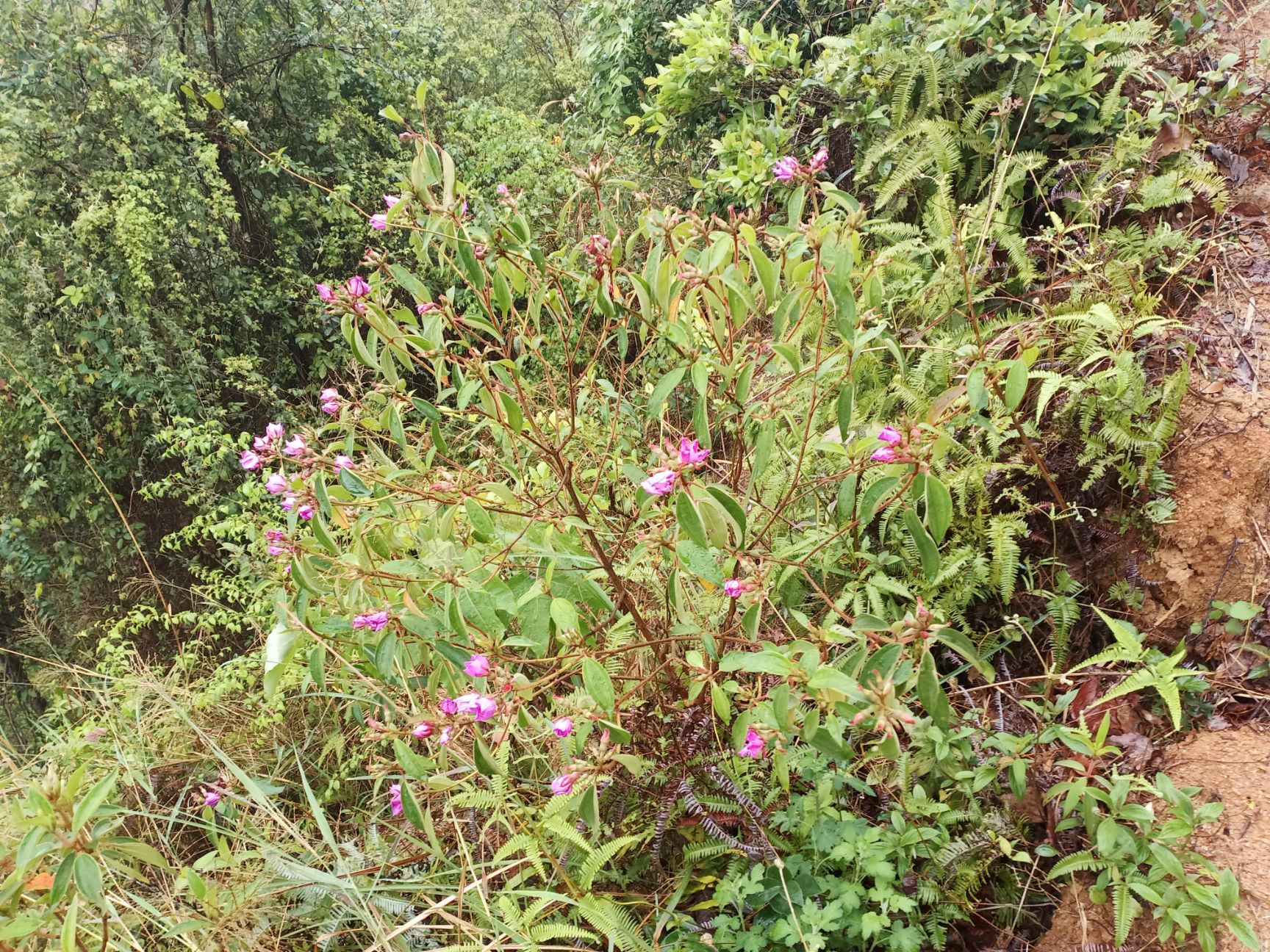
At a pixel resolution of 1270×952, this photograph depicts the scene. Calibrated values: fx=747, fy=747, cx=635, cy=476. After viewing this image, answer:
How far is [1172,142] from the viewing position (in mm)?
2330

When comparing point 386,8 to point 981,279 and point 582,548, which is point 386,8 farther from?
point 582,548

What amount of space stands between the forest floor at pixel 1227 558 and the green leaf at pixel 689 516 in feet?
3.47

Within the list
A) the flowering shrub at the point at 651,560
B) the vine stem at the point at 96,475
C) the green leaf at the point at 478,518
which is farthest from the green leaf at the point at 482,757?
the vine stem at the point at 96,475

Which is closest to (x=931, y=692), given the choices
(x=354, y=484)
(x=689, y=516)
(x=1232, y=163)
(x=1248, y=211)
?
(x=689, y=516)

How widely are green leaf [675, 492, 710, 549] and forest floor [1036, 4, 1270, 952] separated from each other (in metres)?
1.06

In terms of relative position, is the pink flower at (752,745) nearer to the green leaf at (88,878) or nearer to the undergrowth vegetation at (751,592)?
the undergrowth vegetation at (751,592)

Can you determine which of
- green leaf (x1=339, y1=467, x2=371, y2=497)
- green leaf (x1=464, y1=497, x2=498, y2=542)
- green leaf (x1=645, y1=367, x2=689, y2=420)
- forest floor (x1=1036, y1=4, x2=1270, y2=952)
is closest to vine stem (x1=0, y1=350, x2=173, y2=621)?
green leaf (x1=339, y1=467, x2=371, y2=497)

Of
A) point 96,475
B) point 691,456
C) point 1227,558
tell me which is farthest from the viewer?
point 96,475

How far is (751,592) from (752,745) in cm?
26

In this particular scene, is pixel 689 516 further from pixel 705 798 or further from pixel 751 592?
pixel 705 798

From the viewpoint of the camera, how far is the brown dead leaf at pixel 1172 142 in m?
2.32

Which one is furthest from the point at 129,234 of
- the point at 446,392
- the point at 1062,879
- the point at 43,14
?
the point at 1062,879

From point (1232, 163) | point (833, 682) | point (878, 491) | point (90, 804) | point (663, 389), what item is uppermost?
point (663, 389)

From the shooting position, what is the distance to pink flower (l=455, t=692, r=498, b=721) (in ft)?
3.81
